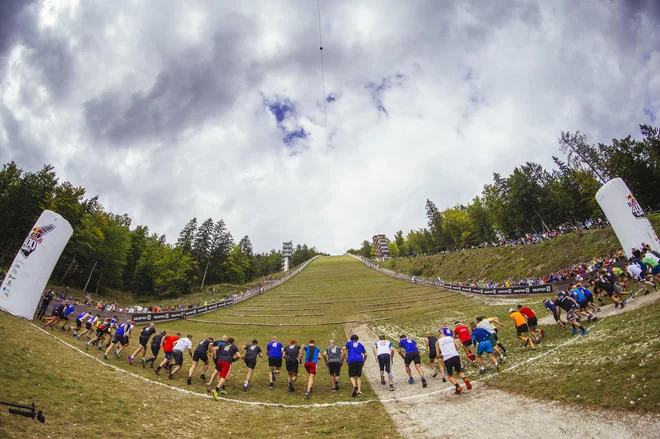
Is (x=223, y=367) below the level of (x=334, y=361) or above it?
below

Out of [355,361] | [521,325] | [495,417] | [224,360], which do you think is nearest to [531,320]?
[521,325]

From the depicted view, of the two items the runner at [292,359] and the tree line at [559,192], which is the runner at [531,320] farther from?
the tree line at [559,192]

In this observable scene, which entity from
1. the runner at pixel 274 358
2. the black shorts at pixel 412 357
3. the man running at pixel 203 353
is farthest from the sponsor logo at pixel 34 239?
the black shorts at pixel 412 357

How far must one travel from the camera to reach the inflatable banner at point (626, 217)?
703 inches

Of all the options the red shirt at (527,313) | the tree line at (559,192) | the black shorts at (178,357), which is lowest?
the black shorts at (178,357)

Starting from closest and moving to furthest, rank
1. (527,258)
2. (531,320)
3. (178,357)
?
(178,357)
(531,320)
(527,258)

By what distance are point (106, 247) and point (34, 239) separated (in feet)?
121

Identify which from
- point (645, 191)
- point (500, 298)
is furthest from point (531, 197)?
point (500, 298)

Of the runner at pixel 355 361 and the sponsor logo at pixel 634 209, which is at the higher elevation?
the sponsor logo at pixel 634 209

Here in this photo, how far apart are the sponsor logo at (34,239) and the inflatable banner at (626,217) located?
111 feet

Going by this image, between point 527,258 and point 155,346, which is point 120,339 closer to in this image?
point 155,346

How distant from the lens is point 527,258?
119 ft

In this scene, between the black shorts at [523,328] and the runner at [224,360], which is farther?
the black shorts at [523,328]

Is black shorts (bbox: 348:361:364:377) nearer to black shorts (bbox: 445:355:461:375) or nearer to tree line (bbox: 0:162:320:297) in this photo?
black shorts (bbox: 445:355:461:375)
